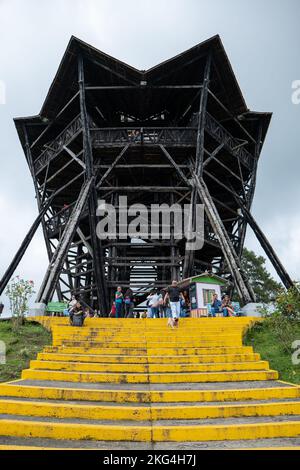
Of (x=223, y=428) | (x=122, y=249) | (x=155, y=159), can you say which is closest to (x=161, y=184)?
(x=155, y=159)

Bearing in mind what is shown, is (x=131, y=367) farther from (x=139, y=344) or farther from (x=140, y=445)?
(x=140, y=445)

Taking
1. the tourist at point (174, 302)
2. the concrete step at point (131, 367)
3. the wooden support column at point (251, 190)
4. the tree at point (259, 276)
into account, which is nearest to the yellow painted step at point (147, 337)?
the tourist at point (174, 302)

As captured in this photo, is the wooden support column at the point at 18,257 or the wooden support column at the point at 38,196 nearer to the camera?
the wooden support column at the point at 18,257

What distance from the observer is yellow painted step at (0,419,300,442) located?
3.65 meters

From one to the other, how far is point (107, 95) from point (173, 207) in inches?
305

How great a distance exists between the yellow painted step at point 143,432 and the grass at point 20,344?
2.15 meters

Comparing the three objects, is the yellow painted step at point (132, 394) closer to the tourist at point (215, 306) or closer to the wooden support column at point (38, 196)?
the tourist at point (215, 306)

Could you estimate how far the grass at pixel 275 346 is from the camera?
630 cm

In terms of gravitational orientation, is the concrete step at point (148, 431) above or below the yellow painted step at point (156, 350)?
below

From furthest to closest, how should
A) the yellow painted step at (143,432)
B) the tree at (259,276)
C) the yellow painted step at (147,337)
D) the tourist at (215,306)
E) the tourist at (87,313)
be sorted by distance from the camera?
1. the tree at (259,276)
2. the tourist at (87,313)
3. the tourist at (215,306)
4. the yellow painted step at (147,337)
5. the yellow painted step at (143,432)

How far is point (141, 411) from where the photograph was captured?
13.6ft
